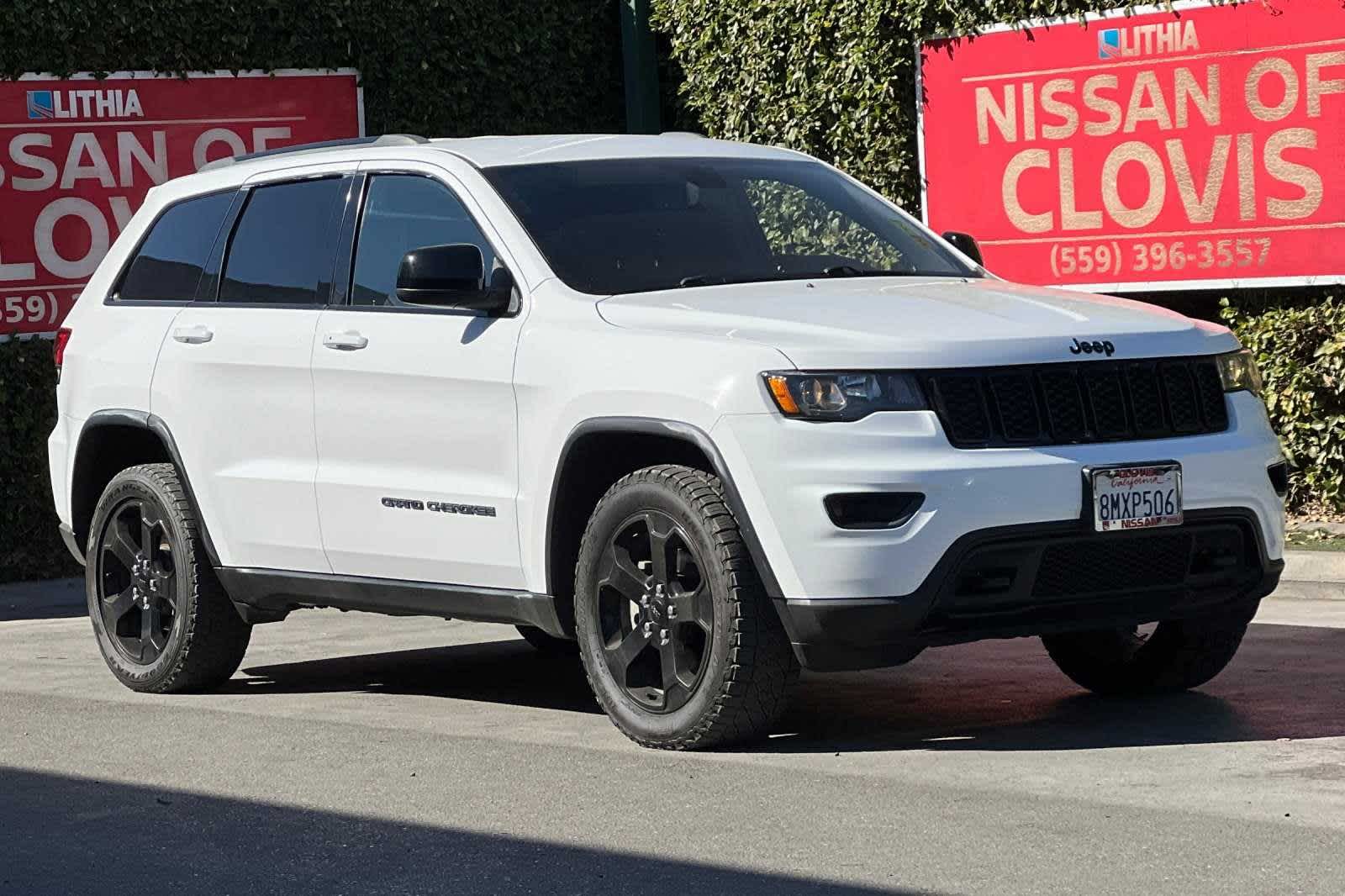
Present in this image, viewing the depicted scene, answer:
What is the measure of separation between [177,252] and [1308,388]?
18.6ft

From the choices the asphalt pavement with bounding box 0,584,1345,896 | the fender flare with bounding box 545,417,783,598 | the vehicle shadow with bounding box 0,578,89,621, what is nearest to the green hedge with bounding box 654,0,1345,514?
the asphalt pavement with bounding box 0,584,1345,896

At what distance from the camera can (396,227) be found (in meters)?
8.30

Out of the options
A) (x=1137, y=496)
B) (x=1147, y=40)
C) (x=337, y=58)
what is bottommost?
(x=1137, y=496)

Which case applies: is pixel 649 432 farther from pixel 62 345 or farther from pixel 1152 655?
pixel 62 345

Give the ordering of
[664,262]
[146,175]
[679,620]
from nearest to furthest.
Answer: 1. [679,620]
2. [664,262]
3. [146,175]

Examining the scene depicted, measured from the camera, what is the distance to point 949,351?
6770 millimetres

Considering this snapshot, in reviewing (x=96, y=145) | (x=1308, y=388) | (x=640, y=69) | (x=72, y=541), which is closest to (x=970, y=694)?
(x=72, y=541)

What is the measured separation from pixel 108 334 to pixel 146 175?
210 inches

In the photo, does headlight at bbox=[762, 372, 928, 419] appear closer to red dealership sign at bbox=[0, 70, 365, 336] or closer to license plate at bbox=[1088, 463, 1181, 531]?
license plate at bbox=[1088, 463, 1181, 531]

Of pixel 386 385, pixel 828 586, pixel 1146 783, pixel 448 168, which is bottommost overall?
pixel 1146 783

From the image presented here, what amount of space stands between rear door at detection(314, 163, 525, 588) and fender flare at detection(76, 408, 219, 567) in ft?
2.48

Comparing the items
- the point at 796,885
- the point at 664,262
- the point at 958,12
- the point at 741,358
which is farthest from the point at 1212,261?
the point at 796,885

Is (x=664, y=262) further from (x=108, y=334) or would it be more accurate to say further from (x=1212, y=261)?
(x=1212, y=261)

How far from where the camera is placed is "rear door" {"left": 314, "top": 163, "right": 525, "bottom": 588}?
7648 mm
